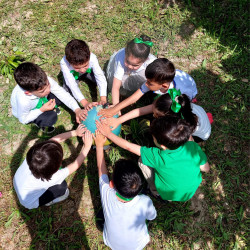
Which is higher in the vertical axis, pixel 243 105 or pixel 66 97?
pixel 66 97

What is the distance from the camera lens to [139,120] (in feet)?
14.0

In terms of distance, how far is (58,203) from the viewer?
372 centimetres

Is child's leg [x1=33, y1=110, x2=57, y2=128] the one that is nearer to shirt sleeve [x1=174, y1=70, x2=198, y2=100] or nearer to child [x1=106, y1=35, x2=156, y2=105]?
child [x1=106, y1=35, x2=156, y2=105]

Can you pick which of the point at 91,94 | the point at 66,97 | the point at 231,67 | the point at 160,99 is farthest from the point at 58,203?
the point at 231,67

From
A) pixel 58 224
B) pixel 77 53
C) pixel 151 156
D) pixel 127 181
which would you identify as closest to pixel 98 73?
pixel 77 53

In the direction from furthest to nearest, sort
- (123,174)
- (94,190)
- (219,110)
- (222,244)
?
(219,110)
(94,190)
(222,244)
(123,174)

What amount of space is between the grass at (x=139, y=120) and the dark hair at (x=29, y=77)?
119 centimetres

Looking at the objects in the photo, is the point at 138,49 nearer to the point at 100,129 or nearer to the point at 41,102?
the point at 100,129

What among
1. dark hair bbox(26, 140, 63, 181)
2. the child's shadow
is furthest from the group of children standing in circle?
the child's shadow

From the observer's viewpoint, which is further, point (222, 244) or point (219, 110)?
point (219, 110)

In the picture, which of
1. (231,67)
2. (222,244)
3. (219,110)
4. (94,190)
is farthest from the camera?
(231,67)

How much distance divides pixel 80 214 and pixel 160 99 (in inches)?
89.6

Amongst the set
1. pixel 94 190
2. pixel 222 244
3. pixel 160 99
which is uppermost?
pixel 160 99

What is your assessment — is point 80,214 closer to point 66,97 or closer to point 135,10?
point 66,97
